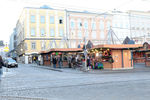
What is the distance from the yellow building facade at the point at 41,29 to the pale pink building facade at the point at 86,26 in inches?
102

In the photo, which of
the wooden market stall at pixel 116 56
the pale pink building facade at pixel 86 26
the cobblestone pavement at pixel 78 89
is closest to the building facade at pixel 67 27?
the pale pink building facade at pixel 86 26

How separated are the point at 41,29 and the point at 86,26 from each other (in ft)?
47.8

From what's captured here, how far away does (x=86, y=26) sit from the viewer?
Result: 6134cm

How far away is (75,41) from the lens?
59781 mm

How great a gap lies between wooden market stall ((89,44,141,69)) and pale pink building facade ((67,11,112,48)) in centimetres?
3355

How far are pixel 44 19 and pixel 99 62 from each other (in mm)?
36387

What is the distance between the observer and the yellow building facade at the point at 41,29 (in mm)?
55719

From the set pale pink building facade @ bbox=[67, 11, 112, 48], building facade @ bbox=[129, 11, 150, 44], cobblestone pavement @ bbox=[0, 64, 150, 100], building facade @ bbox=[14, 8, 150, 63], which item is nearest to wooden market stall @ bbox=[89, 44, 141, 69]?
cobblestone pavement @ bbox=[0, 64, 150, 100]

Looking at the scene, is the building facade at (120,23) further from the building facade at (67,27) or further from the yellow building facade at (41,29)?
the yellow building facade at (41,29)

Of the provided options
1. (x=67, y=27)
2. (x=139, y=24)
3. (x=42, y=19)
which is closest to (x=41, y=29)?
(x=42, y=19)

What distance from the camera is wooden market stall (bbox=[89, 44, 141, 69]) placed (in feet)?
76.2

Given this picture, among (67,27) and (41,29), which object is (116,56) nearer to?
(41,29)

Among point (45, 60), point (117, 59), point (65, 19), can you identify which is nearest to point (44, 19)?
point (65, 19)

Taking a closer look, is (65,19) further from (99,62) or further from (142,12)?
(99,62)
